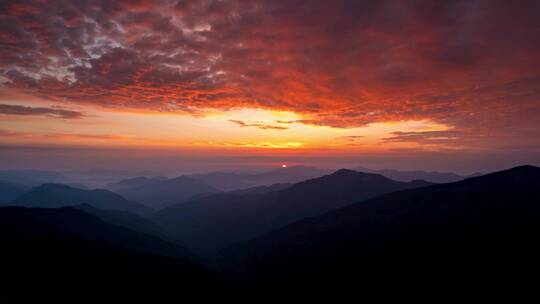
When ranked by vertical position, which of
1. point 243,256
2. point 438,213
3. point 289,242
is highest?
point 438,213

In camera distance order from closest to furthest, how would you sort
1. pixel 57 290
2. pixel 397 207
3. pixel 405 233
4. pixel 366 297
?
pixel 57 290, pixel 366 297, pixel 405 233, pixel 397 207

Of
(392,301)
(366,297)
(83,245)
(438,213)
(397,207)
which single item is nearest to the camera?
(392,301)

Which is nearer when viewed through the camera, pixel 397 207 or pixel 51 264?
pixel 51 264

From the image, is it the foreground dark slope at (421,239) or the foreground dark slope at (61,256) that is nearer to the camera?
the foreground dark slope at (61,256)

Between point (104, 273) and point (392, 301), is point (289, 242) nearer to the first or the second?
point (392, 301)

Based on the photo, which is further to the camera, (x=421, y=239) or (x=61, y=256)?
(x=421, y=239)

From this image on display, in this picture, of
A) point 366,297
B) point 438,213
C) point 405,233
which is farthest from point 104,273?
point 438,213

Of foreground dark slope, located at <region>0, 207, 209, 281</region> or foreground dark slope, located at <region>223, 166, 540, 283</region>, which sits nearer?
foreground dark slope, located at <region>0, 207, 209, 281</region>

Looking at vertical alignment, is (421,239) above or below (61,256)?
above
